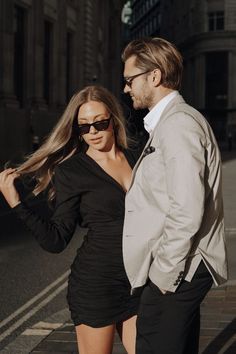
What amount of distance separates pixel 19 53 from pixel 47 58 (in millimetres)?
4579

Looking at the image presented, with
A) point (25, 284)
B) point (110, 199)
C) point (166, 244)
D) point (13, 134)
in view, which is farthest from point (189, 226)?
point (13, 134)

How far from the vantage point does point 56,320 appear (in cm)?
532

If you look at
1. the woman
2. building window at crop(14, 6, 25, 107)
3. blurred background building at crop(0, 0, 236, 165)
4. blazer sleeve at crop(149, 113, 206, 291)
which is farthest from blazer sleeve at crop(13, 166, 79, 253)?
building window at crop(14, 6, 25, 107)

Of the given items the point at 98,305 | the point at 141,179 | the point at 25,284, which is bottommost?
the point at 25,284

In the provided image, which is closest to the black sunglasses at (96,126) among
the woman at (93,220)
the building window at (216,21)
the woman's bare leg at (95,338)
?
the woman at (93,220)

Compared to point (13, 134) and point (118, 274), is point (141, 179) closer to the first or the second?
point (118, 274)

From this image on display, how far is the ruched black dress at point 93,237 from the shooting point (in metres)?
3.00

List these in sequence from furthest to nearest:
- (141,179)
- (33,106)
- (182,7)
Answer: (182,7)
(33,106)
(141,179)

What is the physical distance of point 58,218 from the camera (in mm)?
3092

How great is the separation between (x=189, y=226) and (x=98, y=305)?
29.1 inches

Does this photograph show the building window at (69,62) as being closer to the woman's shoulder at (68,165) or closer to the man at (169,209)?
the woman's shoulder at (68,165)

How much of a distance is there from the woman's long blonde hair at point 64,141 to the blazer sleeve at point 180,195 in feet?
2.26

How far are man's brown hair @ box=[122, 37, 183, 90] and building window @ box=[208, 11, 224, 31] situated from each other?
73.2m

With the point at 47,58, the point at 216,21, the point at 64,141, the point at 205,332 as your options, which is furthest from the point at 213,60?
the point at 64,141
